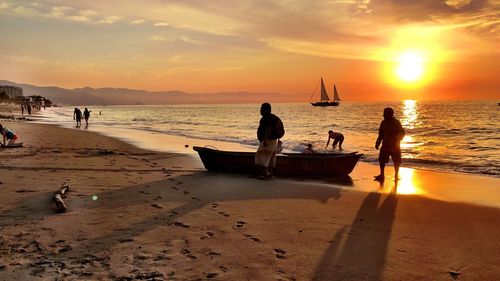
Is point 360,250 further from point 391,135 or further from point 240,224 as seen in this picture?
point 391,135

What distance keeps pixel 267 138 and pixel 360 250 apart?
5845 mm

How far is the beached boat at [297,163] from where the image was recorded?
11.7 metres

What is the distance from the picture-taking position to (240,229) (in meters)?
5.96

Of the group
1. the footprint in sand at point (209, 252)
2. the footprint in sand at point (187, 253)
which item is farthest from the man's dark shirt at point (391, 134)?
the footprint in sand at point (187, 253)

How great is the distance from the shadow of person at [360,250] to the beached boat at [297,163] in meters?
4.29

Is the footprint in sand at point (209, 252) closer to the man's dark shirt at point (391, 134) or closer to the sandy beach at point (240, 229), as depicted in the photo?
the sandy beach at point (240, 229)

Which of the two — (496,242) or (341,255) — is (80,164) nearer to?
(341,255)

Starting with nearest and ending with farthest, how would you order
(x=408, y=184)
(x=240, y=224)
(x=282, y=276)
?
(x=282, y=276) < (x=240, y=224) < (x=408, y=184)

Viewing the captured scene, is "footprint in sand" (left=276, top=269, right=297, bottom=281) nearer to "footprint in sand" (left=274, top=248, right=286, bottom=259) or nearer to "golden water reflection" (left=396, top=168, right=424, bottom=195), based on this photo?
"footprint in sand" (left=274, top=248, right=286, bottom=259)

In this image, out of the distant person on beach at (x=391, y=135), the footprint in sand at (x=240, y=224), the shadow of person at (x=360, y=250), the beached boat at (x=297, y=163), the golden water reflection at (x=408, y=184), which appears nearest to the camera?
the shadow of person at (x=360, y=250)

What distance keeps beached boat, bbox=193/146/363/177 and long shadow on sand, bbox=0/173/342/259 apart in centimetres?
70

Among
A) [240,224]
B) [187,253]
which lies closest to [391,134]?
[240,224]

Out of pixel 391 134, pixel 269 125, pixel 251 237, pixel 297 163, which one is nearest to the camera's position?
pixel 251 237

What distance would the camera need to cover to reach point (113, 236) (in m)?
5.43
